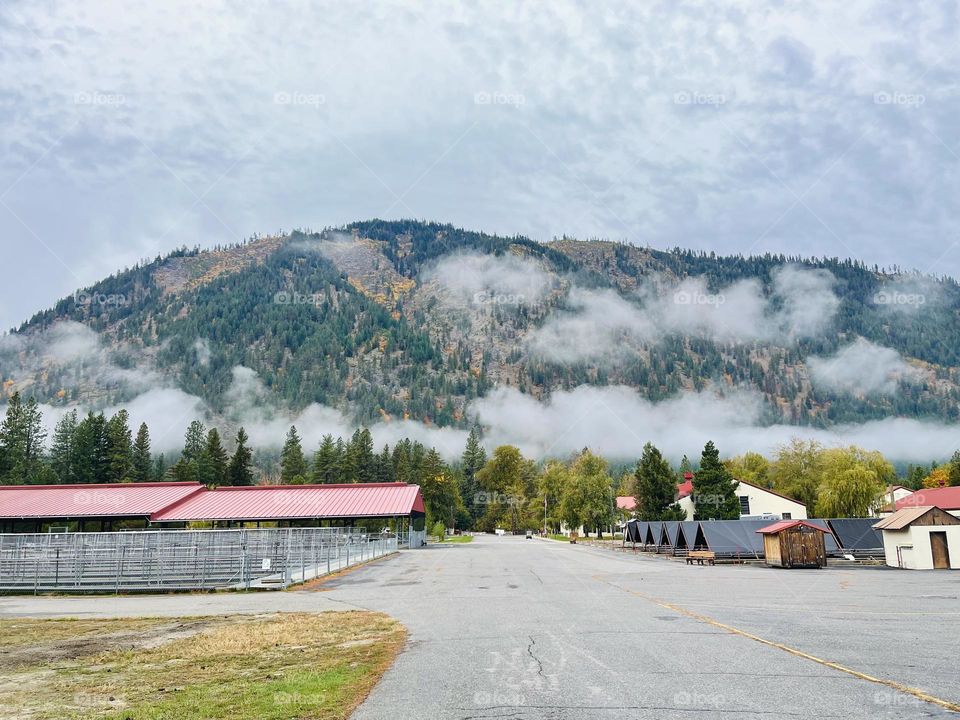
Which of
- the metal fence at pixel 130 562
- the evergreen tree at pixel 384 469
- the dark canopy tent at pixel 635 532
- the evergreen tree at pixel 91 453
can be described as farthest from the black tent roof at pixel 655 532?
the evergreen tree at pixel 91 453

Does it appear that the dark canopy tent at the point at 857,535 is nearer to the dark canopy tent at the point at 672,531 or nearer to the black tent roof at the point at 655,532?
the dark canopy tent at the point at 672,531

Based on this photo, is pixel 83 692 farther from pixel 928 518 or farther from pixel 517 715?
pixel 928 518

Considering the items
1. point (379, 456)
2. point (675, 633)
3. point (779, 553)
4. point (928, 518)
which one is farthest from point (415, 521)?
point (379, 456)

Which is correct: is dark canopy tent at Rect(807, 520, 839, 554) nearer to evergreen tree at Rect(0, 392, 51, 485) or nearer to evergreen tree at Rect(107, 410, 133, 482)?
evergreen tree at Rect(107, 410, 133, 482)

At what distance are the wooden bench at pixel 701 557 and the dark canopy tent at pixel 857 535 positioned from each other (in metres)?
11.0

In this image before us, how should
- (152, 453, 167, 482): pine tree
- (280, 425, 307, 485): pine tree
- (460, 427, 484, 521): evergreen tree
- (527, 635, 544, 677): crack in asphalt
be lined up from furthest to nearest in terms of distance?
(460, 427, 484, 521): evergreen tree
(280, 425, 307, 485): pine tree
(152, 453, 167, 482): pine tree
(527, 635, 544, 677): crack in asphalt

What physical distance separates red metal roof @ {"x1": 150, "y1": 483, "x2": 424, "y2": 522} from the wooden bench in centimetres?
2561

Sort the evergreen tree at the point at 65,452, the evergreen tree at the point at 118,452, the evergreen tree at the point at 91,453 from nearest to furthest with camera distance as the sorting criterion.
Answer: the evergreen tree at the point at 91,453, the evergreen tree at the point at 118,452, the evergreen tree at the point at 65,452

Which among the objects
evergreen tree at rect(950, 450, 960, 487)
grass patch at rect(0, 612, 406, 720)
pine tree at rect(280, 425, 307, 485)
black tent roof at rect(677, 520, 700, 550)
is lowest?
black tent roof at rect(677, 520, 700, 550)

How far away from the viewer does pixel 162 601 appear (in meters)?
25.5

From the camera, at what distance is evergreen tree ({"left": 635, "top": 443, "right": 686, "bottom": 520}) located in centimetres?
7675

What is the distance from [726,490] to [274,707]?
74828mm

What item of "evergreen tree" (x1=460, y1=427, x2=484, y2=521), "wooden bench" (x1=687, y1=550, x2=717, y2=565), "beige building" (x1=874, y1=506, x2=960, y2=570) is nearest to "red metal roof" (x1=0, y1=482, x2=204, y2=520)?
"wooden bench" (x1=687, y1=550, x2=717, y2=565)

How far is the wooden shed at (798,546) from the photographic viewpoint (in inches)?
1610
